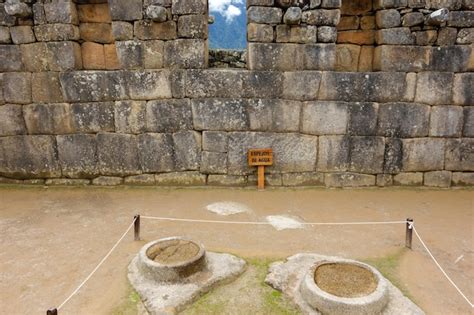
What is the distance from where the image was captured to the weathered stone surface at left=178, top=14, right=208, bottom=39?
506 centimetres

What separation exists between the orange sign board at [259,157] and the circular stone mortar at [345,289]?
2551 mm

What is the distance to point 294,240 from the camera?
12.7ft

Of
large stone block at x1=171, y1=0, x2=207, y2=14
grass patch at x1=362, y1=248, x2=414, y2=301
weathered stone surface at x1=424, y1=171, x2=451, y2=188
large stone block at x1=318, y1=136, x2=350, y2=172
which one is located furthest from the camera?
weathered stone surface at x1=424, y1=171, x2=451, y2=188

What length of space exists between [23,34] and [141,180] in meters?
2.92

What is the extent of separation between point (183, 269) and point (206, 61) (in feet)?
11.5

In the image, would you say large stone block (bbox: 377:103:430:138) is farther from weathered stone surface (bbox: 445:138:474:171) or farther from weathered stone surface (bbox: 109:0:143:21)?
weathered stone surface (bbox: 109:0:143:21)

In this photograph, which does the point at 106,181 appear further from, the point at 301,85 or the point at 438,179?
the point at 438,179

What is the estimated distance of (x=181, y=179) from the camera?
18.3 ft

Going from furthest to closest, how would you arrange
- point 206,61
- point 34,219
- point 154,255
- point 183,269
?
1. point 206,61
2. point 34,219
3. point 154,255
4. point 183,269

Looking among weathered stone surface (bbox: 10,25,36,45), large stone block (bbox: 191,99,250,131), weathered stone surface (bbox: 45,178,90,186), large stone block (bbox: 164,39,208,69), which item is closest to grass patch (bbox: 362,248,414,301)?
large stone block (bbox: 191,99,250,131)

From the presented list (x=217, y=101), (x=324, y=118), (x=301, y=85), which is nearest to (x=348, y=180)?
(x=324, y=118)

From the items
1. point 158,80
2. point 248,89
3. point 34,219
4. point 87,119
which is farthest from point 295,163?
point 34,219

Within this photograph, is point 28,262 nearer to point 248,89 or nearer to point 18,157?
point 18,157

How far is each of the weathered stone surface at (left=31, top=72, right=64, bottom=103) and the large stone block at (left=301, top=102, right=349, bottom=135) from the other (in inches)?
157
